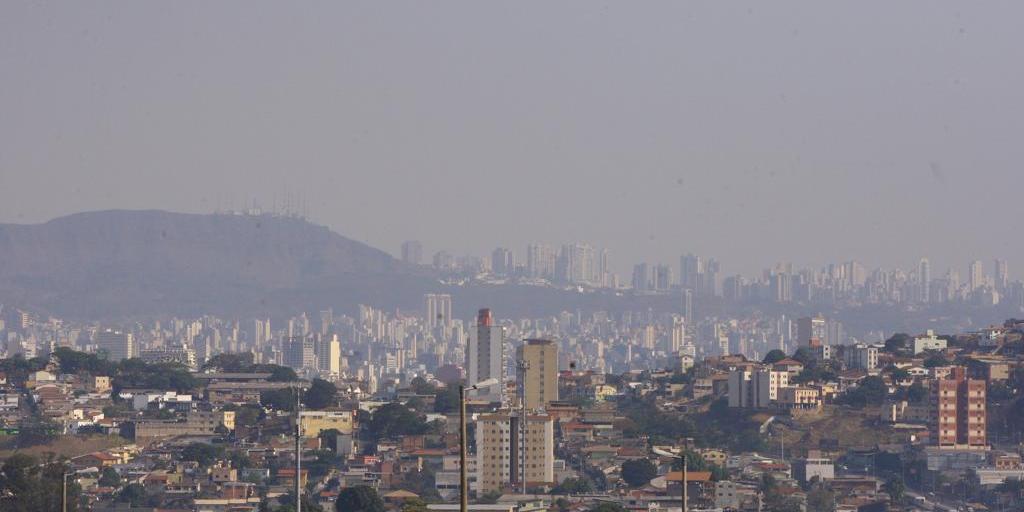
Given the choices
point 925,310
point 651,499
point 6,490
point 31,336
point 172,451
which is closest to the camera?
point 6,490

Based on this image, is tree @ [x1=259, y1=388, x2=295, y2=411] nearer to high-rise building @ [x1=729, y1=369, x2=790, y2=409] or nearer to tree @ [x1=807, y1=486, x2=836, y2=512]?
high-rise building @ [x1=729, y1=369, x2=790, y2=409]

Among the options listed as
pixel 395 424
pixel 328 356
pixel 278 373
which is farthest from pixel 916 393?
A: pixel 328 356

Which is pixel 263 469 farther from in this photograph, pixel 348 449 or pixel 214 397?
pixel 214 397

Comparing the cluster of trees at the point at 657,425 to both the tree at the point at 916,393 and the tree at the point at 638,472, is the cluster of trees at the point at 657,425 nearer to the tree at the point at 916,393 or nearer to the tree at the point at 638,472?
the tree at the point at 638,472

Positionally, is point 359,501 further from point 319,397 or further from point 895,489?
point 319,397

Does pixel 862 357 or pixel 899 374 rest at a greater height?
pixel 862 357

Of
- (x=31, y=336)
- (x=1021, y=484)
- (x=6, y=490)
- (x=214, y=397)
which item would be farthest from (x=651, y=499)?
(x=31, y=336)

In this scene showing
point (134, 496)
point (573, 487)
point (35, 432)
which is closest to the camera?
point (134, 496)
